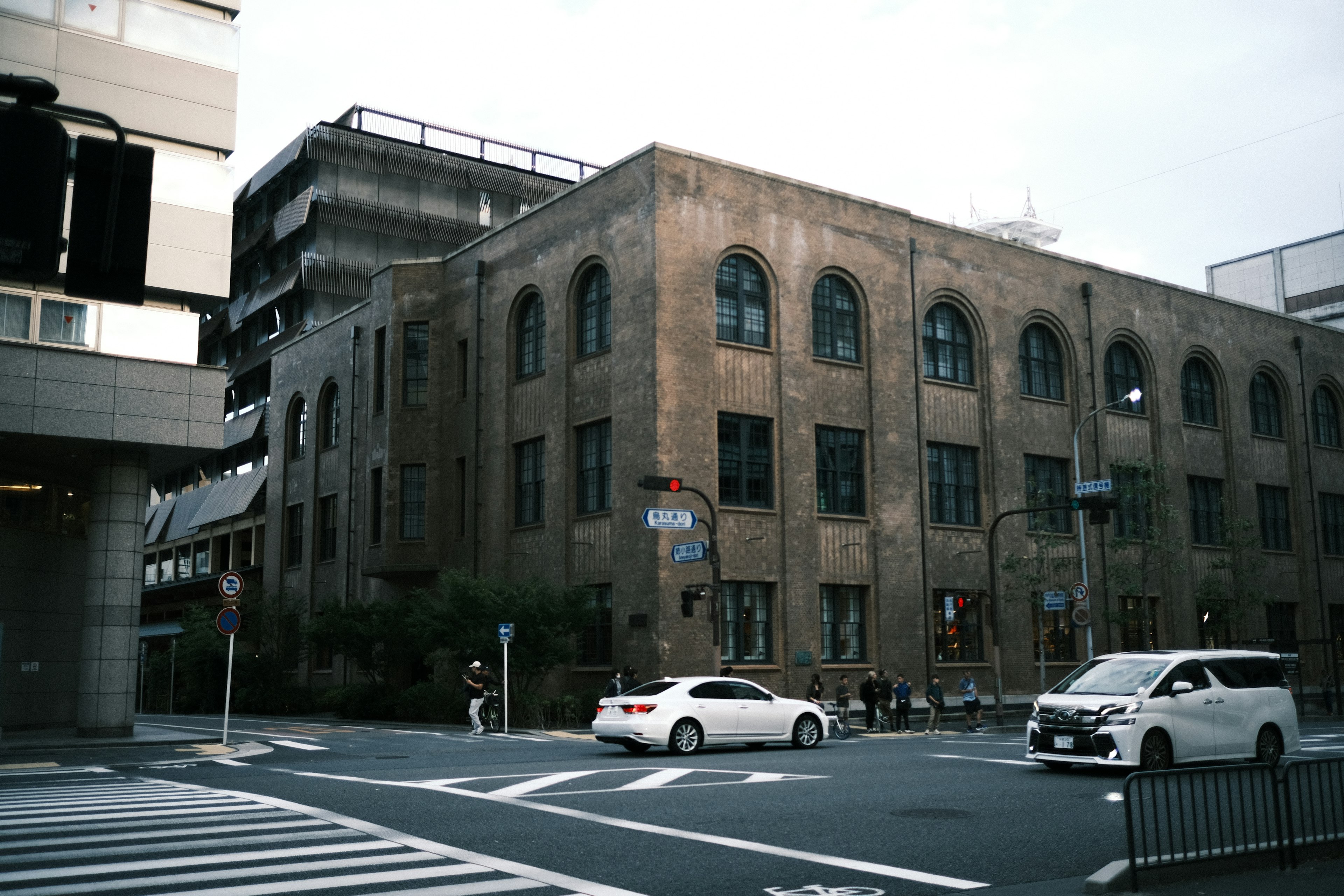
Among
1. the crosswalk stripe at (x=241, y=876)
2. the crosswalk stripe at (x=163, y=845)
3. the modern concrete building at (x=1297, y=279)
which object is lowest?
the crosswalk stripe at (x=163, y=845)

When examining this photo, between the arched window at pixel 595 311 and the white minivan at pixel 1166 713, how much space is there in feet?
67.4

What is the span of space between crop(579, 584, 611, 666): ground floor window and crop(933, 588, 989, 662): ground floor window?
10.3m

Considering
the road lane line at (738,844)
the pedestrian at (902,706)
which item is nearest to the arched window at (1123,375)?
the pedestrian at (902,706)

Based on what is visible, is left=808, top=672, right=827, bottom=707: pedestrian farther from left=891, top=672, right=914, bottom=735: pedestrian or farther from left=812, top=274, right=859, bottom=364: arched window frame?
left=812, top=274, right=859, bottom=364: arched window frame

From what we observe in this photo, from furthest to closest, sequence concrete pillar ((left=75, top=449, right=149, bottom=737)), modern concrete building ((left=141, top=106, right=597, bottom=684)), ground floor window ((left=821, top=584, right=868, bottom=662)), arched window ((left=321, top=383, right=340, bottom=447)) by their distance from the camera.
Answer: modern concrete building ((left=141, top=106, right=597, bottom=684)) < arched window ((left=321, top=383, right=340, bottom=447)) < ground floor window ((left=821, top=584, right=868, bottom=662)) < concrete pillar ((left=75, top=449, right=149, bottom=737))

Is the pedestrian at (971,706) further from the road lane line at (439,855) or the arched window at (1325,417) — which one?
the arched window at (1325,417)

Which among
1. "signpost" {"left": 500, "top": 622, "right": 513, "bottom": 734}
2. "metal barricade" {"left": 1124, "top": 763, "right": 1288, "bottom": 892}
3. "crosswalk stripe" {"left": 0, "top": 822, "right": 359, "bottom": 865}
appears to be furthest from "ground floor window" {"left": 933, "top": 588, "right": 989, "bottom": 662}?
"crosswalk stripe" {"left": 0, "top": 822, "right": 359, "bottom": 865}

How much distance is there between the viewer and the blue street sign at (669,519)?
2750 centimetres

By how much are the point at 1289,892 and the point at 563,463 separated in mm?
29054

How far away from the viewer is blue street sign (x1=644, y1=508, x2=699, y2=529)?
2750cm

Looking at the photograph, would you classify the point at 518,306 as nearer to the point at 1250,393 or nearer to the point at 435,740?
the point at 435,740

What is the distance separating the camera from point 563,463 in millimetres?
36312

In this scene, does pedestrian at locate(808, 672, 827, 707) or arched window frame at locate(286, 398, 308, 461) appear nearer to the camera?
pedestrian at locate(808, 672, 827, 707)

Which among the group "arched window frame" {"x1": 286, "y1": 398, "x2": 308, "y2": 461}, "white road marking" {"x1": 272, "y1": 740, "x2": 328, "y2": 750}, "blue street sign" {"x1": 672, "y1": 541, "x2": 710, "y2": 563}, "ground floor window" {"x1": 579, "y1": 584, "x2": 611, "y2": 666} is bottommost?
"white road marking" {"x1": 272, "y1": 740, "x2": 328, "y2": 750}
